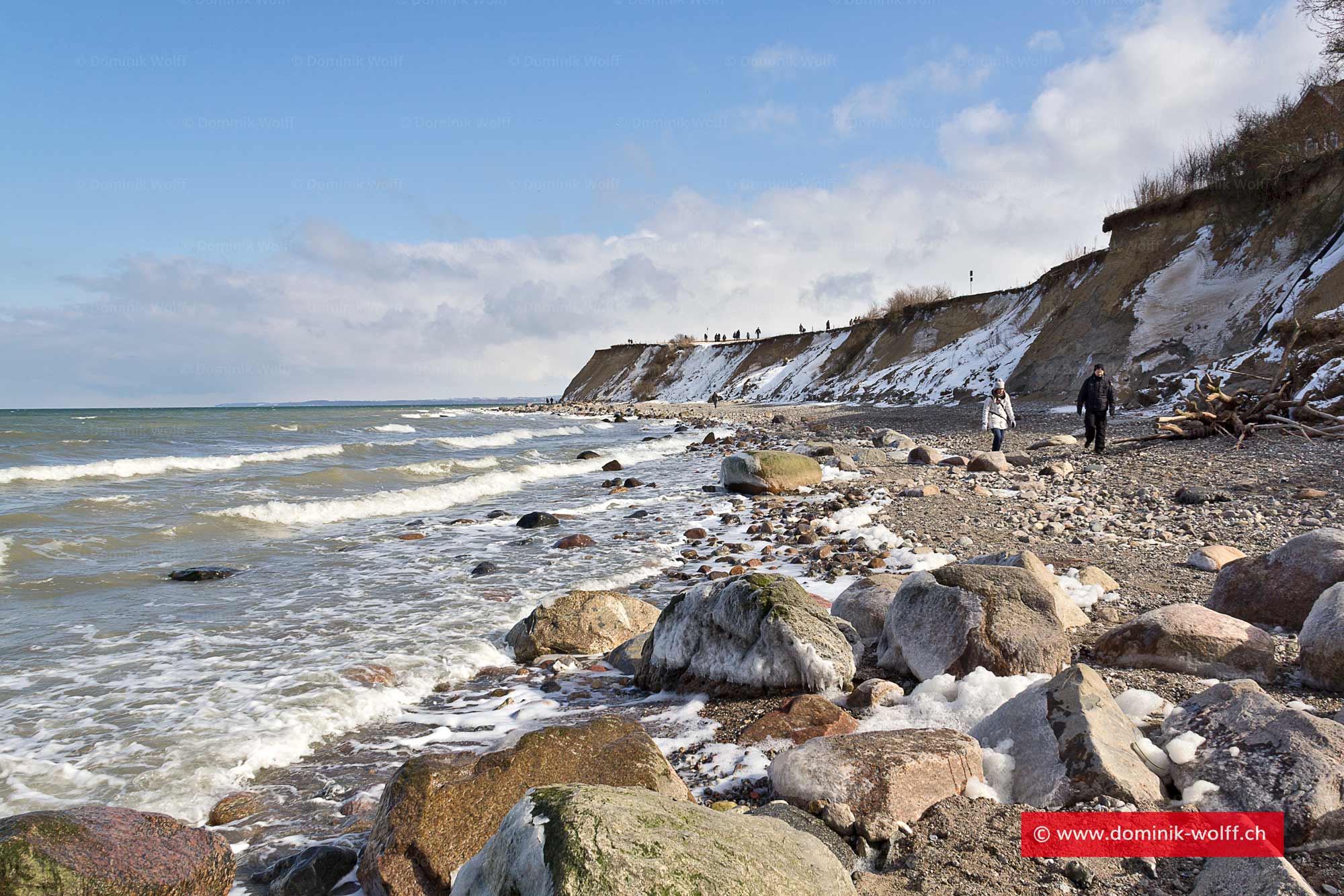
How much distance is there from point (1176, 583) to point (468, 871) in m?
6.03

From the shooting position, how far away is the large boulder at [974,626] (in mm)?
4062

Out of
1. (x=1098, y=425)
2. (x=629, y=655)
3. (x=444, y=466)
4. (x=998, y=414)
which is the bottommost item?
(x=629, y=655)

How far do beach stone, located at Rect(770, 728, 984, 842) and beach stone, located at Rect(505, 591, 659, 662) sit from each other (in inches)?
112

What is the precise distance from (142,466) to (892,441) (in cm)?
1945

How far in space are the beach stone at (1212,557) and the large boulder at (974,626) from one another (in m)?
2.82

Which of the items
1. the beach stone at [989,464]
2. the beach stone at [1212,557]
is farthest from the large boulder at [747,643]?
the beach stone at [989,464]

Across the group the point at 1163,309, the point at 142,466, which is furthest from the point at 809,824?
the point at 1163,309

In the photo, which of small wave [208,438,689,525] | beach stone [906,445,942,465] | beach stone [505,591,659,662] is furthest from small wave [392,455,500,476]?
beach stone [505,591,659,662]

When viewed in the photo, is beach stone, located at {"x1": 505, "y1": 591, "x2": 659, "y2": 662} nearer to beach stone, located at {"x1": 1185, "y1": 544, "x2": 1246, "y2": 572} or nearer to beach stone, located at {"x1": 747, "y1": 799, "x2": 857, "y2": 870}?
beach stone, located at {"x1": 747, "y1": 799, "x2": 857, "y2": 870}

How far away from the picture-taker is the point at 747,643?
14.7 feet

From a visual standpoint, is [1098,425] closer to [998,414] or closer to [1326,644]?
[998,414]

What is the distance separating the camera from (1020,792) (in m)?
2.89

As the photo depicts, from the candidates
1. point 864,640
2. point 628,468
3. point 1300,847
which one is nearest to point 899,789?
point 1300,847

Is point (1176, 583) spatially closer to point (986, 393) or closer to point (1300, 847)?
point (1300, 847)
